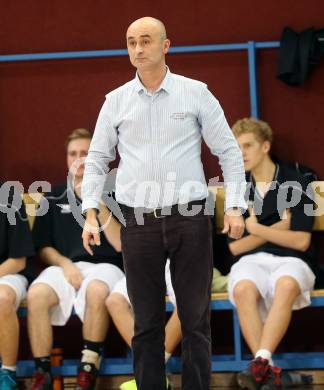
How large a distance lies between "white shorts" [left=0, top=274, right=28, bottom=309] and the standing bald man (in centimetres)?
136

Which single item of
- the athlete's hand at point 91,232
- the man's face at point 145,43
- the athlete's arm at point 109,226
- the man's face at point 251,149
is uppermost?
the man's face at point 145,43

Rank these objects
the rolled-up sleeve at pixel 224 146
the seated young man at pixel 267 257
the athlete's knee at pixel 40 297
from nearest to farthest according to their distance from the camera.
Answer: the rolled-up sleeve at pixel 224 146 < the seated young man at pixel 267 257 < the athlete's knee at pixel 40 297

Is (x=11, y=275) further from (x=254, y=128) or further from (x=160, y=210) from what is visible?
(x=160, y=210)

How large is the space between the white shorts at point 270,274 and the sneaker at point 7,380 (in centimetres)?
112

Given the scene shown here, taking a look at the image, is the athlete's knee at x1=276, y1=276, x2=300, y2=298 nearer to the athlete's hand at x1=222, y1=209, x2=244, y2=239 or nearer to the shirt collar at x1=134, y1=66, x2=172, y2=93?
the athlete's hand at x1=222, y1=209, x2=244, y2=239

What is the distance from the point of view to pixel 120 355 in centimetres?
475

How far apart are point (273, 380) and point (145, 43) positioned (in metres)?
1.70

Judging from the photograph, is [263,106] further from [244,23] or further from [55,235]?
[55,235]

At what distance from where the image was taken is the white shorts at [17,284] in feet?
13.5

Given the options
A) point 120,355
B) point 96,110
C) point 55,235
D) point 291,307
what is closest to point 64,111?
point 96,110

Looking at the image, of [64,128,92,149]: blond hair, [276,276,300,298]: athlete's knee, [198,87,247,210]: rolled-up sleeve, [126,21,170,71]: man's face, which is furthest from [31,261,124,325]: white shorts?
[126,21,170,71]: man's face

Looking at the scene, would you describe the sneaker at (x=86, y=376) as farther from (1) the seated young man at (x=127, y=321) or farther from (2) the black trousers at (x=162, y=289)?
(2) the black trousers at (x=162, y=289)

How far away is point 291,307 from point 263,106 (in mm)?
1339

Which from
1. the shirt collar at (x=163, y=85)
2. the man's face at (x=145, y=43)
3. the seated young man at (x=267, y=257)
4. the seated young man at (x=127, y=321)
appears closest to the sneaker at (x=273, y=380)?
the seated young man at (x=267, y=257)
